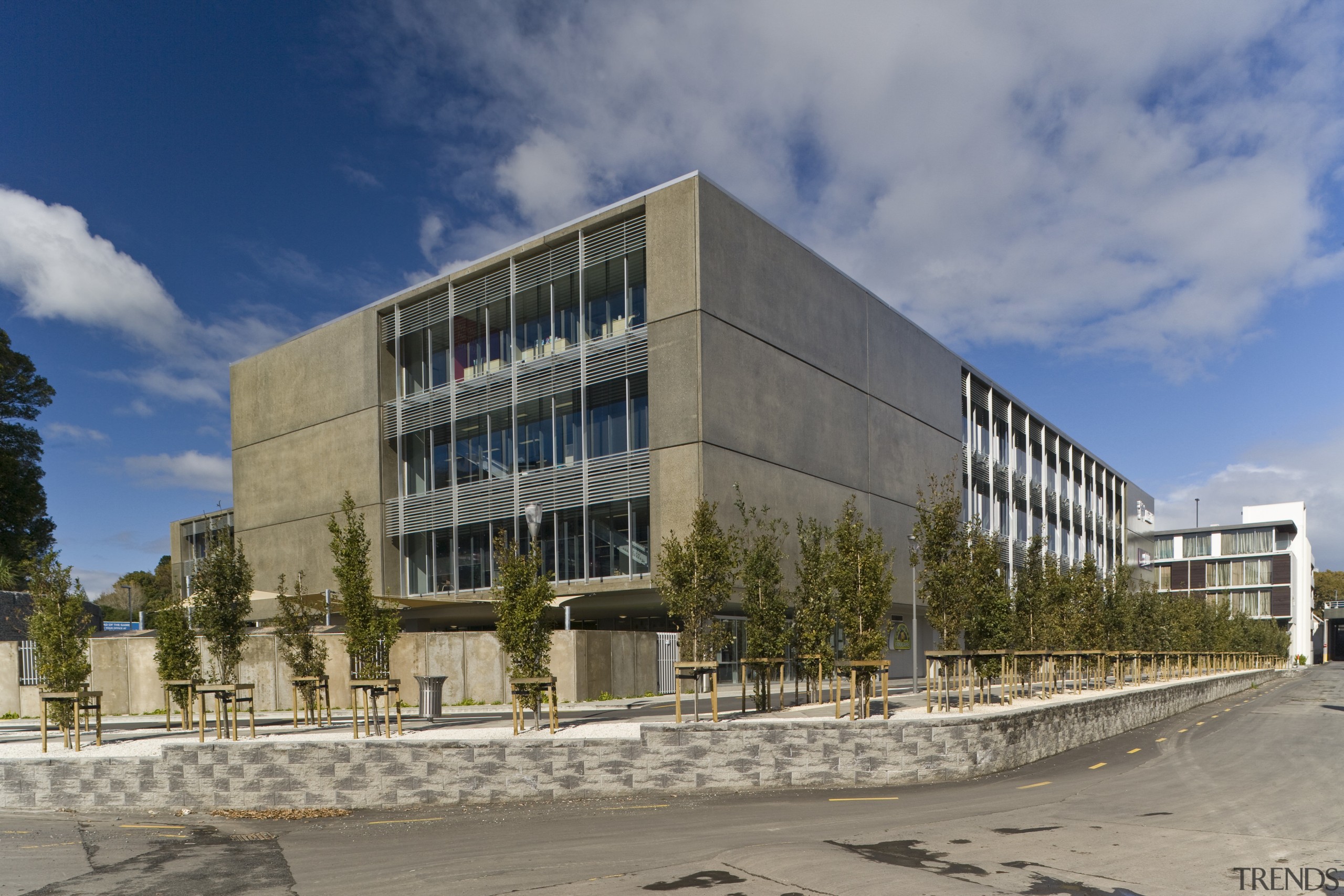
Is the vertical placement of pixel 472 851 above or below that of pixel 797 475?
below

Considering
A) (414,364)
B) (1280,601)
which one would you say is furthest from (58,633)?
(1280,601)

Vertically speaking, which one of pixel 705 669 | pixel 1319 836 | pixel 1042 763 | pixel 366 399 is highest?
pixel 366 399

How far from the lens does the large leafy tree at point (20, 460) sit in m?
48.5

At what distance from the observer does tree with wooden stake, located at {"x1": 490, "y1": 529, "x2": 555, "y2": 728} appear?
1705 centimetres

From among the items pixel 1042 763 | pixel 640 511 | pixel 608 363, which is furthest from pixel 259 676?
pixel 1042 763

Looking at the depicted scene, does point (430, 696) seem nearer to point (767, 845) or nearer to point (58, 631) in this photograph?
point (58, 631)

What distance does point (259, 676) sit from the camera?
2689cm

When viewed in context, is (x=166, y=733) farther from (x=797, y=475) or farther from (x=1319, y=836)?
(x=797, y=475)

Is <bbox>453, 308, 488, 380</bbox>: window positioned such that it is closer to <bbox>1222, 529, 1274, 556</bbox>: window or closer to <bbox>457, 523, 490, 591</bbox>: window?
<bbox>457, 523, 490, 591</bbox>: window

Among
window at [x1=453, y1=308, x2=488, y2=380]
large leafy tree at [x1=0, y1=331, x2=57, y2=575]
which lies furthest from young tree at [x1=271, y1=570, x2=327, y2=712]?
large leafy tree at [x1=0, y1=331, x2=57, y2=575]

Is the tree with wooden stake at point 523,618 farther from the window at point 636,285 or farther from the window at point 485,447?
the window at point 485,447

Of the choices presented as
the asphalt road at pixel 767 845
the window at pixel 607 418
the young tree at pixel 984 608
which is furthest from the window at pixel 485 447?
the asphalt road at pixel 767 845

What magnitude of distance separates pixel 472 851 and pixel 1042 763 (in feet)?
40.3

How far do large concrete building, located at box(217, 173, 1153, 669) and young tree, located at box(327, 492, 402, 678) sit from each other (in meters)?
16.1
